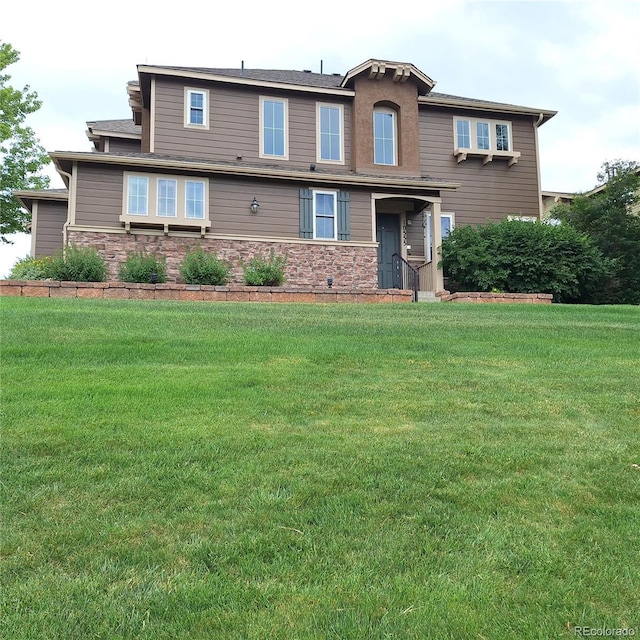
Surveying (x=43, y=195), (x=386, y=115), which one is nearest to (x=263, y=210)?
(x=386, y=115)

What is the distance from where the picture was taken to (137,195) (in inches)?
534

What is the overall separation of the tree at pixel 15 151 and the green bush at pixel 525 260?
15385 millimetres

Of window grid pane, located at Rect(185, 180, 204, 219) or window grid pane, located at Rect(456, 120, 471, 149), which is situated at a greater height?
window grid pane, located at Rect(456, 120, 471, 149)

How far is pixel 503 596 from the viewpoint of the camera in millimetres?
2283

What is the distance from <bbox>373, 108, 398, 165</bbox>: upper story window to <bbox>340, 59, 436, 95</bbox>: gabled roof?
946 mm

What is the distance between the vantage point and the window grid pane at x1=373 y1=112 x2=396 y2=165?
16.7m

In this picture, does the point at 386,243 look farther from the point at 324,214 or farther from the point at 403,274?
the point at 324,214

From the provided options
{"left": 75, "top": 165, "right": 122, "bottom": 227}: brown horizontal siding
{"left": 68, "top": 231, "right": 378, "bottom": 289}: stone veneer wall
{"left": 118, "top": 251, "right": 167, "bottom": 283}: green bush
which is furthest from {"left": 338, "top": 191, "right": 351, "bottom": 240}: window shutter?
{"left": 75, "top": 165, "right": 122, "bottom": 227}: brown horizontal siding

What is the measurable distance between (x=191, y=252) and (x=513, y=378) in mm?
9489

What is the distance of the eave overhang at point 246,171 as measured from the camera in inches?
516

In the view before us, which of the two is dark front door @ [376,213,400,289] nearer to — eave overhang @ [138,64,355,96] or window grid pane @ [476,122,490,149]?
eave overhang @ [138,64,355,96]

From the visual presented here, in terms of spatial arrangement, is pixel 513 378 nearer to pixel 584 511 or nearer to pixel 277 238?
pixel 584 511

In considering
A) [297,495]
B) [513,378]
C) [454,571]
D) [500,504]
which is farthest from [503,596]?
[513,378]

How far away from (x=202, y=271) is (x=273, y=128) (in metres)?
6.06
